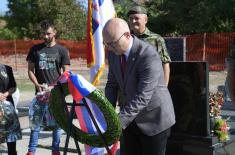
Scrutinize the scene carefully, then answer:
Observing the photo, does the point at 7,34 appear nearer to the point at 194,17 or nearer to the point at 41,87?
the point at 194,17

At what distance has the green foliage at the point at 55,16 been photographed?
36688 mm

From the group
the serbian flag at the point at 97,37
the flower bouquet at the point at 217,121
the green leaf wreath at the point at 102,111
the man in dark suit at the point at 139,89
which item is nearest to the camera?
the green leaf wreath at the point at 102,111

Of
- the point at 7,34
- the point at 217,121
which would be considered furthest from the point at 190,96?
the point at 7,34

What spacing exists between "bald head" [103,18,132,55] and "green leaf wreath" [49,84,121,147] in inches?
13.4

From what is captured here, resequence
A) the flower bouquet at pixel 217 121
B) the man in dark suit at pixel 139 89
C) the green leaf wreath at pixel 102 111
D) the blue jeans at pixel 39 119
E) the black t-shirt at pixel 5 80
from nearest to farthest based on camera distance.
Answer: the green leaf wreath at pixel 102 111 → the man in dark suit at pixel 139 89 → the flower bouquet at pixel 217 121 → the black t-shirt at pixel 5 80 → the blue jeans at pixel 39 119

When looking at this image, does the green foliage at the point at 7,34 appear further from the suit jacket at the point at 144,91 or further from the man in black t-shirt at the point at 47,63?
the suit jacket at the point at 144,91

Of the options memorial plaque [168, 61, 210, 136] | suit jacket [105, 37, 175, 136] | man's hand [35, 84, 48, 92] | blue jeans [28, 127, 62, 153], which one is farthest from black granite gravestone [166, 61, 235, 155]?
suit jacket [105, 37, 175, 136]

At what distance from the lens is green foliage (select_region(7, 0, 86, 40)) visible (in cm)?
3669

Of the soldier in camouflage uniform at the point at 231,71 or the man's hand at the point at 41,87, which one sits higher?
the soldier in camouflage uniform at the point at 231,71

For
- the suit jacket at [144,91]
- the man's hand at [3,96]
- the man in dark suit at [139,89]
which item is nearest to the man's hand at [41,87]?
the man's hand at [3,96]

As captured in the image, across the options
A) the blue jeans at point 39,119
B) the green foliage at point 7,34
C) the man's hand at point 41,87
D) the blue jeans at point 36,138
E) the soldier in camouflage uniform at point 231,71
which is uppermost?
the soldier in camouflage uniform at point 231,71

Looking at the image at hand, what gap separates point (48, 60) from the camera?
6137mm

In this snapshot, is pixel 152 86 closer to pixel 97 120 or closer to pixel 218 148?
pixel 97 120

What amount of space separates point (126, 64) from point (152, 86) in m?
0.27
